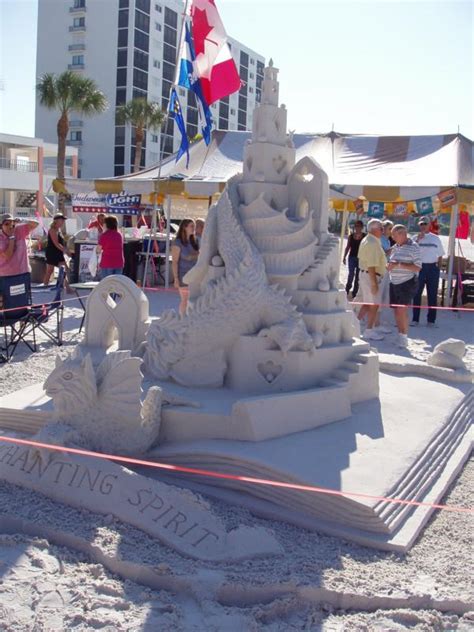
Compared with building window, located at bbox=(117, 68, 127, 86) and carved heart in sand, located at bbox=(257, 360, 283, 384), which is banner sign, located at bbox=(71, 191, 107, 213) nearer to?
carved heart in sand, located at bbox=(257, 360, 283, 384)

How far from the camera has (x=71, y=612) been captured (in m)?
3.00

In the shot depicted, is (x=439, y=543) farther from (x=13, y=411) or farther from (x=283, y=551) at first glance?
(x=13, y=411)

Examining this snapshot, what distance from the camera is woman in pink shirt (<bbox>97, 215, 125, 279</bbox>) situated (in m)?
9.42

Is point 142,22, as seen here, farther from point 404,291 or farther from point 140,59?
point 404,291

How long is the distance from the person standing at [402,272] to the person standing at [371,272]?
195 millimetres

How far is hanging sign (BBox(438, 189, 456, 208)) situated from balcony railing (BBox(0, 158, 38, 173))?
27212 mm

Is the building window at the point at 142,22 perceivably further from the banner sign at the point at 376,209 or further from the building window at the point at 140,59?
the banner sign at the point at 376,209

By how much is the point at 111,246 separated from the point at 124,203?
5129mm

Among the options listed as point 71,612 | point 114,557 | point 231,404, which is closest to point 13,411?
point 231,404

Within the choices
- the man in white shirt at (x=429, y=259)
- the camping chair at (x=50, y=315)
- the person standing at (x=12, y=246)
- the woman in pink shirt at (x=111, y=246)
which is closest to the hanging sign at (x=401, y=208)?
the man in white shirt at (x=429, y=259)

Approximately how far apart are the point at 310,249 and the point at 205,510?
2653 millimetres

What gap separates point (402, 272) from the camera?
8508 millimetres

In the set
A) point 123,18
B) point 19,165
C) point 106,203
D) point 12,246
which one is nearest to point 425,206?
point 106,203

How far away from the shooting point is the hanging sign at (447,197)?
1102cm
